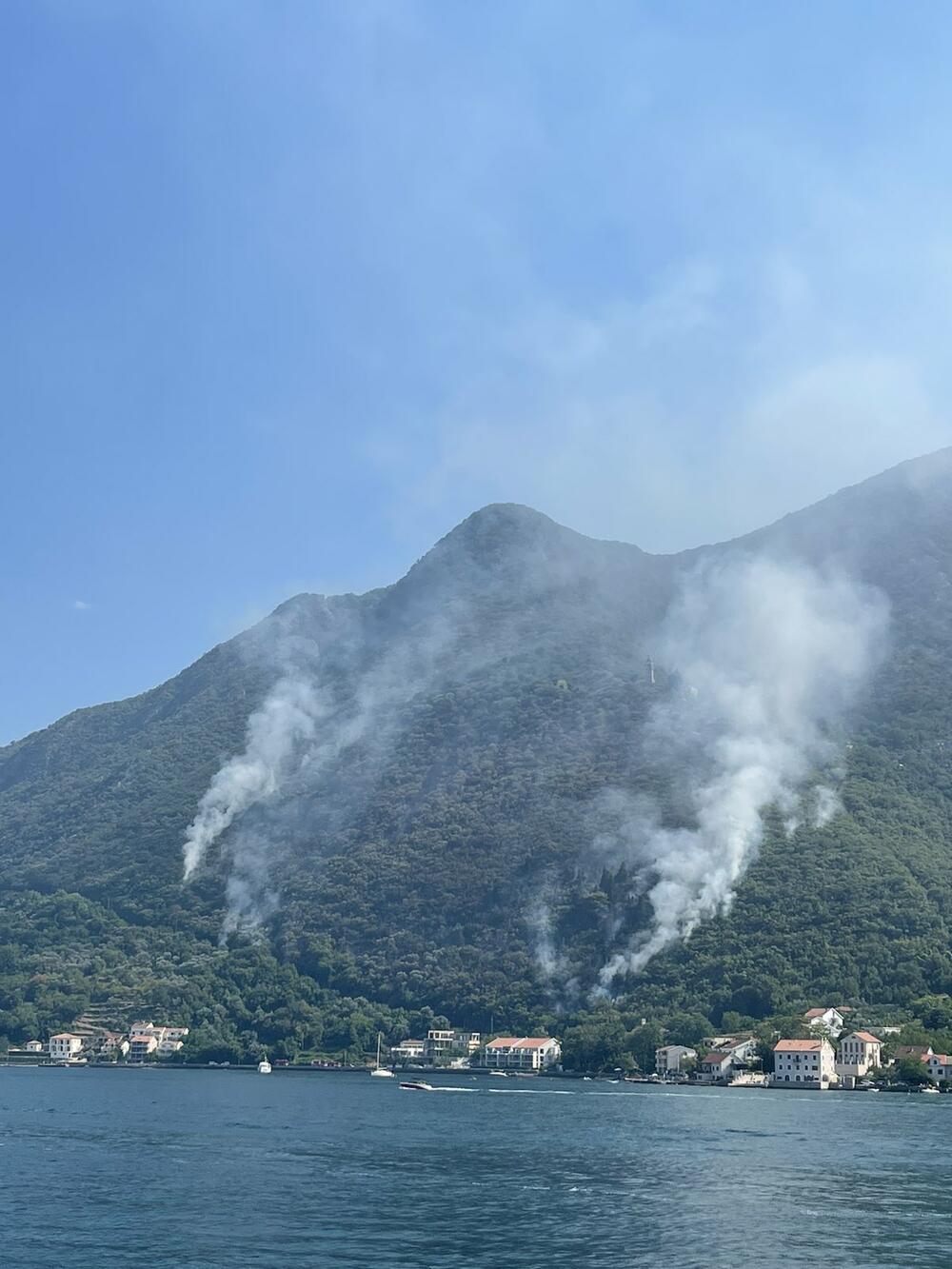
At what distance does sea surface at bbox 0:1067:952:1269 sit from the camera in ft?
181

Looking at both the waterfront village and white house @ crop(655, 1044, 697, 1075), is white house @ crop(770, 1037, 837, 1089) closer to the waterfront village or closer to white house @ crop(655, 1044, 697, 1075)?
the waterfront village

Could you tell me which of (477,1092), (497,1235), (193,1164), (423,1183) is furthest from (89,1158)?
(477,1092)

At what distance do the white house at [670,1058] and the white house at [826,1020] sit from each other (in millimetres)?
15156

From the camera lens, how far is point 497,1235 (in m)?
57.8

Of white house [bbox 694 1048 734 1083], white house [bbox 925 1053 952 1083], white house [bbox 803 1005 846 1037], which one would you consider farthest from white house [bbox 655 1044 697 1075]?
white house [bbox 925 1053 952 1083]

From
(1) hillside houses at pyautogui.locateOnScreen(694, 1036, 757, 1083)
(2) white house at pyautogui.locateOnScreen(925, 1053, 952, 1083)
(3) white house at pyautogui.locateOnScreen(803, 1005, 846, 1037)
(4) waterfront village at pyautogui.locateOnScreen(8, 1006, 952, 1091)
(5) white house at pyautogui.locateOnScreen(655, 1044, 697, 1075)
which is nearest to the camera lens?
(2) white house at pyautogui.locateOnScreen(925, 1053, 952, 1083)

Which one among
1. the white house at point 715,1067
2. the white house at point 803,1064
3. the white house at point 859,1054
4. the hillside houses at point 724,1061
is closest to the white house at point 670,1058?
the hillside houses at point 724,1061

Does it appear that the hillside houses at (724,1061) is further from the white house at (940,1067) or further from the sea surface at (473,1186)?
the sea surface at (473,1186)

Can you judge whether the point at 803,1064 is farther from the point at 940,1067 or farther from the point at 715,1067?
the point at 940,1067

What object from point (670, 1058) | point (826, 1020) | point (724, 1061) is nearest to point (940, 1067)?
point (826, 1020)

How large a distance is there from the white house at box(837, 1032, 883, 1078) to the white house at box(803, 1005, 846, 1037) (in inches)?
230

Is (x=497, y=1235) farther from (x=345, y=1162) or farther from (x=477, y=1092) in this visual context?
(x=477, y=1092)

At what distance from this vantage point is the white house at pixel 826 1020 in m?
178

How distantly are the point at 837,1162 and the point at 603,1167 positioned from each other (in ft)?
46.1
